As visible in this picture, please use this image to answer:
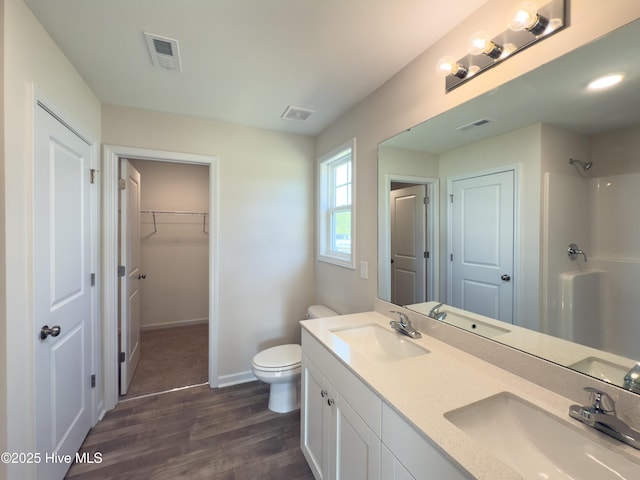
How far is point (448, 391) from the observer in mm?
933

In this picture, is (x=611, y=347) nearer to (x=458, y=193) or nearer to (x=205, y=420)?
(x=458, y=193)

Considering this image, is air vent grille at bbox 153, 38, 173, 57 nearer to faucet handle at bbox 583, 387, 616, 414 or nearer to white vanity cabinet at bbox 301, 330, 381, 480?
white vanity cabinet at bbox 301, 330, 381, 480

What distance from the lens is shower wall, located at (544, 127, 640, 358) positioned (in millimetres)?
845

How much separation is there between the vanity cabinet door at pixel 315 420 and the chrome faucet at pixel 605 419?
95 cm

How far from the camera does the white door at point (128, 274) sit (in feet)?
7.30

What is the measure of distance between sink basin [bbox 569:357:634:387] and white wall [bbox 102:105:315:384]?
7.11 feet

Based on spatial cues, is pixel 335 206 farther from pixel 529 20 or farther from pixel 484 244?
pixel 529 20

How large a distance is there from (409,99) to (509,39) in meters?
0.58

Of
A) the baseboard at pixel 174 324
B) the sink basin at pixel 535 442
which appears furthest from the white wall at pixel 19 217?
the baseboard at pixel 174 324

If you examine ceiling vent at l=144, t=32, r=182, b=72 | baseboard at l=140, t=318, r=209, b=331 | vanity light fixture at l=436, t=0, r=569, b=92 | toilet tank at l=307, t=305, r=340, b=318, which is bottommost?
baseboard at l=140, t=318, r=209, b=331

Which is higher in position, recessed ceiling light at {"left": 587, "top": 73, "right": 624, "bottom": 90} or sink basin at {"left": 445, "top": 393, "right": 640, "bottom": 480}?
recessed ceiling light at {"left": 587, "top": 73, "right": 624, "bottom": 90}

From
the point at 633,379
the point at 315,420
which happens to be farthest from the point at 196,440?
the point at 633,379

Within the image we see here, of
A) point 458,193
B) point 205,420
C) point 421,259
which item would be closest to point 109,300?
point 205,420

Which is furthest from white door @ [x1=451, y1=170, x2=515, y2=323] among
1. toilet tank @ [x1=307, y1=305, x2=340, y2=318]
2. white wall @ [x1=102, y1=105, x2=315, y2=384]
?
white wall @ [x1=102, y1=105, x2=315, y2=384]
